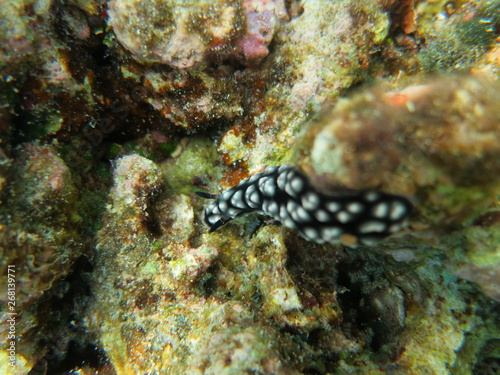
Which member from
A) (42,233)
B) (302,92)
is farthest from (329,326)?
(42,233)

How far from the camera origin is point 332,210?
6.55 ft

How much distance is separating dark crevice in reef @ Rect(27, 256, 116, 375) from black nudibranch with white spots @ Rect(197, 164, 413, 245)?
297 centimetres

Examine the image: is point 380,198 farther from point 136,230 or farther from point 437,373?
point 136,230

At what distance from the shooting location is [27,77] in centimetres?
304

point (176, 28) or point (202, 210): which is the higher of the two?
point (176, 28)

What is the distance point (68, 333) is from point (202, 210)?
2588 millimetres

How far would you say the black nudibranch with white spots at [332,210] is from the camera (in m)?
1.84

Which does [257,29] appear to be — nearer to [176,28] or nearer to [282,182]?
[176,28]

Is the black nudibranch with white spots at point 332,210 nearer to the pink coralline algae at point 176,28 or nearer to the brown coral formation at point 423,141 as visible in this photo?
the brown coral formation at point 423,141

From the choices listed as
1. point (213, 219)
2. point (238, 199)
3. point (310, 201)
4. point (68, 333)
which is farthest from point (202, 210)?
point (68, 333)

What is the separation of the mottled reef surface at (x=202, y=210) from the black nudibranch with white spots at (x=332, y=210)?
0.28 meters

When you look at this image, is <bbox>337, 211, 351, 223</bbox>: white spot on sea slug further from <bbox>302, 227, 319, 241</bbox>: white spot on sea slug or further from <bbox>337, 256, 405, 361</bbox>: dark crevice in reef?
<bbox>337, 256, 405, 361</bbox>: dark crevice in reef

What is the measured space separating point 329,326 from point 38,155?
155 inches

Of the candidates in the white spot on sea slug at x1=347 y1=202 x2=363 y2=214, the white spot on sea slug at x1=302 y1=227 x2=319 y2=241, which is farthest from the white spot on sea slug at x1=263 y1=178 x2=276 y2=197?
the white spot on sea slug at x1=347 y1=202 x2=363 y2=214
